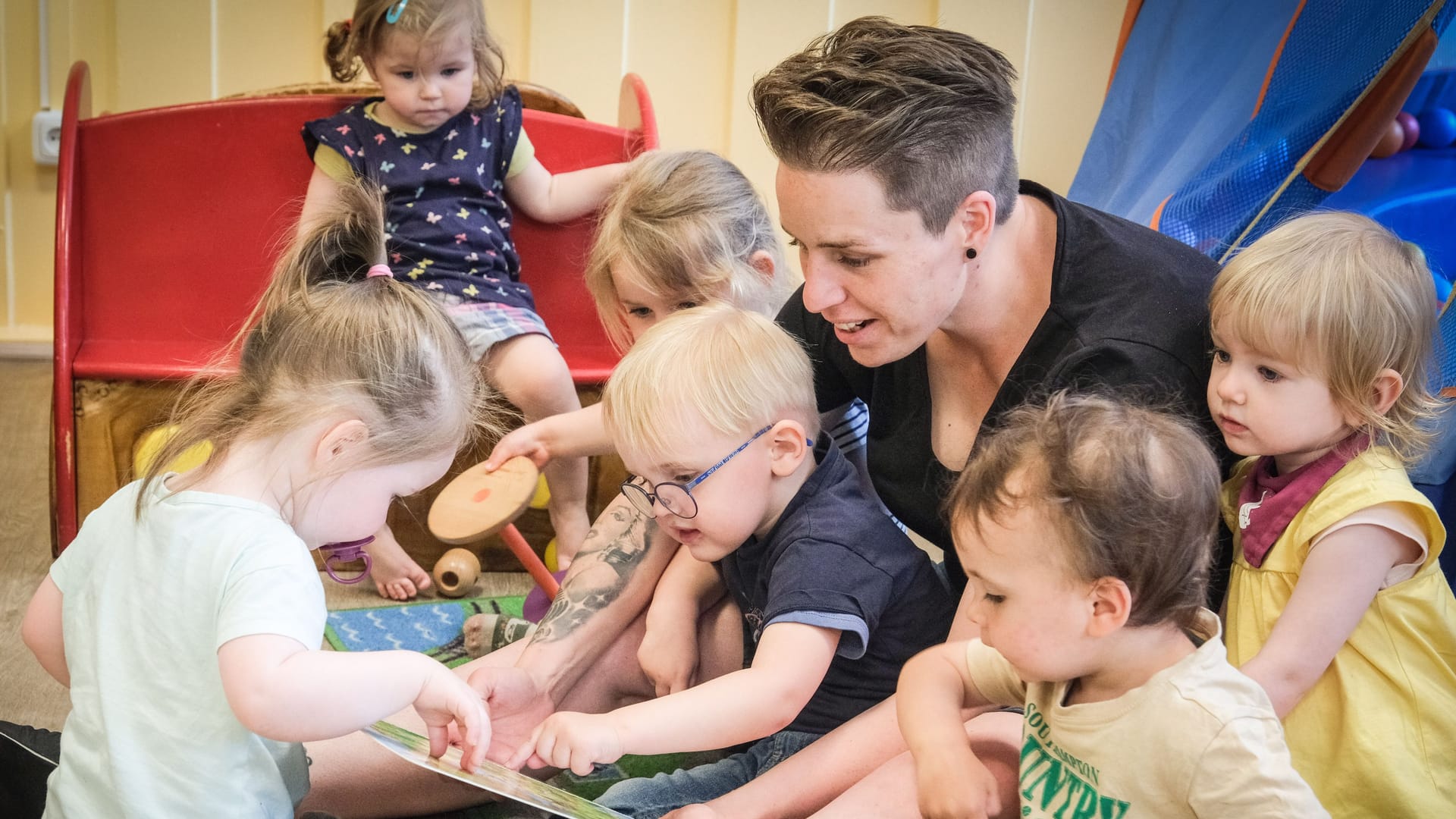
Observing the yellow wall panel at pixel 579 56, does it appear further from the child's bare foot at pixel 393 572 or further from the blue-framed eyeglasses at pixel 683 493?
Answer: the blue-framed eyeglasses at pixel 683 493

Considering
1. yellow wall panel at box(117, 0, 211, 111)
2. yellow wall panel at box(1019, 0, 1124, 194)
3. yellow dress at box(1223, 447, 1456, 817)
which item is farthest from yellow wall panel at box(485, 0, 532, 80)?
yellow dress at box(1223, 447, 1456, 817)

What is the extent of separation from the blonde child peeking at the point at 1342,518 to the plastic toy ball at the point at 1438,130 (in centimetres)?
118

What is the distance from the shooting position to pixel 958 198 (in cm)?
106

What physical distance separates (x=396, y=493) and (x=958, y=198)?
1.72 feet

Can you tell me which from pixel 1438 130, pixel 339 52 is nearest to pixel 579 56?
pixel 339 52

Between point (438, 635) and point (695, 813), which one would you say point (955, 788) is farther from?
point (438, 635)

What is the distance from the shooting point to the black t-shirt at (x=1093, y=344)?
1.03 meters

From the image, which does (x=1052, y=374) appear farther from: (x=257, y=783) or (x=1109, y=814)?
(x=257, y=783)

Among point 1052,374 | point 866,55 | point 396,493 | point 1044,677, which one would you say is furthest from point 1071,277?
point 396,493

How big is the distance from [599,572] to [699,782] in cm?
27

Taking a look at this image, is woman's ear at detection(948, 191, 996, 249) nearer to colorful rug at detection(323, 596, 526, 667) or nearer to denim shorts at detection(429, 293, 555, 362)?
colorful rug at detection(323, 596, 526, 667)

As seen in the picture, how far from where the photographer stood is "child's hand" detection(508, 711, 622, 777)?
949mm

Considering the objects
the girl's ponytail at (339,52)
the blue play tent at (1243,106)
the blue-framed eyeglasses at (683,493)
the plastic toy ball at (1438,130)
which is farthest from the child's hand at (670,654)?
the plastic toy ball at (1438,130)

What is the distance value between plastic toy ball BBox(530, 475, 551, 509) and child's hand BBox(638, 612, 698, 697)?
1.91 feet
